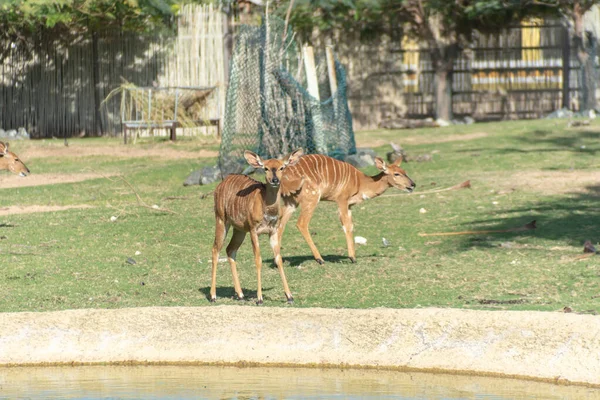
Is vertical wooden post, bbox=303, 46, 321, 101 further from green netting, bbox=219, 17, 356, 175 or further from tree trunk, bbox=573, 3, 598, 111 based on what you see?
tree trunk, bbox=573, 3, 598, 111

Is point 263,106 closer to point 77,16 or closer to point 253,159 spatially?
point 253,159

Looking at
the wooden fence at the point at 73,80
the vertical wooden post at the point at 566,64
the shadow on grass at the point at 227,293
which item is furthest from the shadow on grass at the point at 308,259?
the vertical wooden post at the point at 566,64

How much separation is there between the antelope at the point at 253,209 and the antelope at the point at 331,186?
1.60 meters

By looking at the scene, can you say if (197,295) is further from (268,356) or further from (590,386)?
(590,386)

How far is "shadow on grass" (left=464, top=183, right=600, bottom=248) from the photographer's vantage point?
36.5ft

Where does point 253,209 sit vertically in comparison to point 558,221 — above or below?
above

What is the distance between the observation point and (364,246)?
1114cm

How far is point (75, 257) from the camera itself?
10625mm

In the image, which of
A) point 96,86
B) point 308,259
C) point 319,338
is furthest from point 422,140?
point 319,338

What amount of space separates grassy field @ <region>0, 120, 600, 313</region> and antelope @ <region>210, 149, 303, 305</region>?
323 millimetres

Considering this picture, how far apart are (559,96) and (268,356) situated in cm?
2000

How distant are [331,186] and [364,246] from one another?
2.65 ft

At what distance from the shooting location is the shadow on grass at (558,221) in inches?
438

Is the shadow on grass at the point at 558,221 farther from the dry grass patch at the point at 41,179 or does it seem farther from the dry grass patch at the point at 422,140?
the dry grass patch at the point at 41,179
